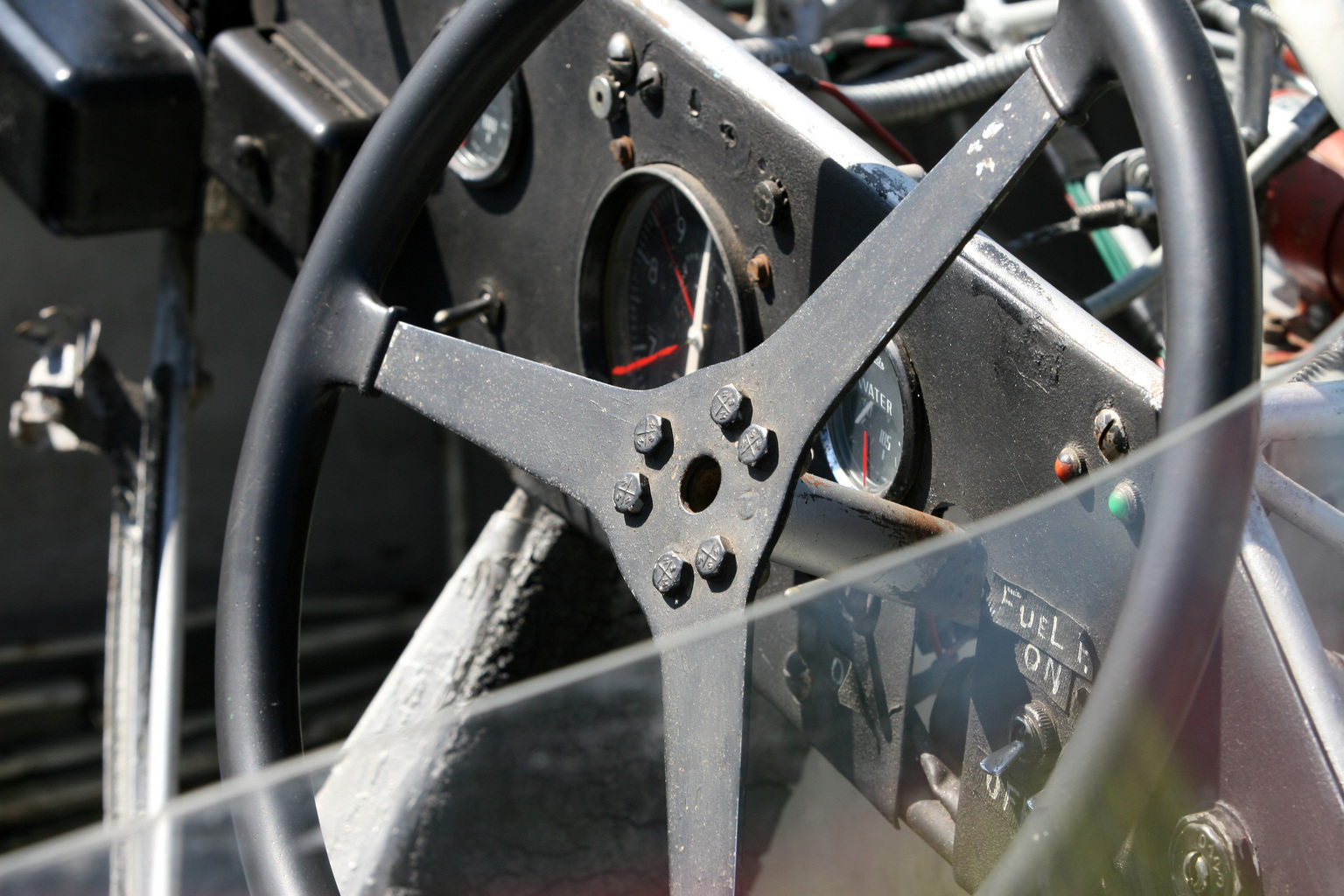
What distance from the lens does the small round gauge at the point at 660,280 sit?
118 centimetres

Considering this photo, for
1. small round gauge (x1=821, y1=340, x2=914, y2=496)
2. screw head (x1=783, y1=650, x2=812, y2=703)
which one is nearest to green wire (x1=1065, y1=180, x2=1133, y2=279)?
small round gauge (x1=821, y1=340, x2=914, y2=496)

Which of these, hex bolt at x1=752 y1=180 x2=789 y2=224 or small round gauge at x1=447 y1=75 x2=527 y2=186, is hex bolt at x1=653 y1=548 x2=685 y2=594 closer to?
hex bolt at x1=752 y1=180 x2=789 y2=224

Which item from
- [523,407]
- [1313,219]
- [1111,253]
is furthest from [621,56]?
[1313,219]

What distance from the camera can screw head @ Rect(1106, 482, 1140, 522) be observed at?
671 mm

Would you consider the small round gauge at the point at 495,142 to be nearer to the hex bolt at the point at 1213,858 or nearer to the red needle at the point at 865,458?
the red needle at the point at 865,458

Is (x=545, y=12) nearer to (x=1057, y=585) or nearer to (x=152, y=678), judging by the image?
→ (x=1057, y=585)

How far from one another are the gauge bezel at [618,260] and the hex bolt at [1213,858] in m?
0.56

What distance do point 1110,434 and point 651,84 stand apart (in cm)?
58

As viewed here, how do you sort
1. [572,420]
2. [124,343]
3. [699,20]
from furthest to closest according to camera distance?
[124,343], [699,20], [572,420]

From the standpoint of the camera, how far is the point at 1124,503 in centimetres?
67

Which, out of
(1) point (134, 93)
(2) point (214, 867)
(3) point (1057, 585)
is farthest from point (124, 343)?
(3) point (1057, 585)

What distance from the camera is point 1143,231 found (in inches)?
63.7

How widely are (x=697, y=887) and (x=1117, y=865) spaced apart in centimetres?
23

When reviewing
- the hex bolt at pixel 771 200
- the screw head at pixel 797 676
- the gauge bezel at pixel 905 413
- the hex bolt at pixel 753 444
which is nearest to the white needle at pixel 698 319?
the hex bolt at pixel 771 200
